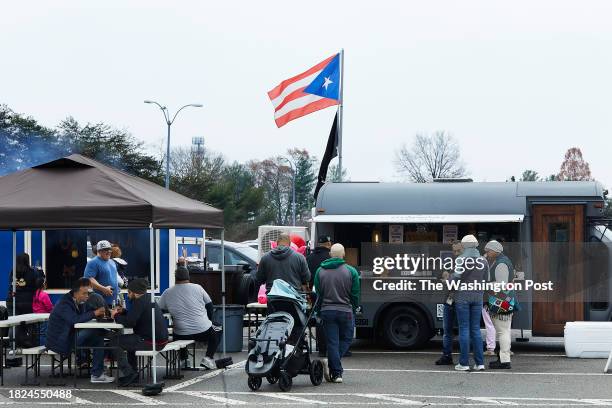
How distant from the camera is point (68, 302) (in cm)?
1284

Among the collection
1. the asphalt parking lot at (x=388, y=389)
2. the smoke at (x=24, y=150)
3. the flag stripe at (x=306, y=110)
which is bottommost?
the asphalt parking lot at (x=388, y=389)

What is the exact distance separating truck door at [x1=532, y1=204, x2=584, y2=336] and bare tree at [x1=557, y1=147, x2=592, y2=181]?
104436 mm

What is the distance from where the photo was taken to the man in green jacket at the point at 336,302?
12922 millimetres

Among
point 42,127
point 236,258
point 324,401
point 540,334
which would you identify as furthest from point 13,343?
point 42,127

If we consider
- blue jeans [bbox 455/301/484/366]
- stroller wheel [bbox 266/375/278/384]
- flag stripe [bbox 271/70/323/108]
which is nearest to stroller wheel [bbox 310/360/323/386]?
stroller wheel [bbox 266/375/278/384]

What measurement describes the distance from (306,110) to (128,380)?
12849mm

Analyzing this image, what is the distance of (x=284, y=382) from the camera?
12.3m

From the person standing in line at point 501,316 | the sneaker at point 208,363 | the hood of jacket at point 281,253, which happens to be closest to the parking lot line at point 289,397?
the sneaker at point 208,363

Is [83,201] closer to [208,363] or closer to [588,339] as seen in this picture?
[208,363]

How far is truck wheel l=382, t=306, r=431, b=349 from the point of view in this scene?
1709 cm

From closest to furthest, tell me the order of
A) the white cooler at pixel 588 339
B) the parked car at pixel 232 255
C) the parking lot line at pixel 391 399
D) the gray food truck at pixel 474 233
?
the parking lot line at pixel 391 399
the white cooler at pixel 588 339
the gray food truck at pixel 474 233
the parked car at pixel 232 255

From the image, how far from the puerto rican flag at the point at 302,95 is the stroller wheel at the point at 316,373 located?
1223 centimetres

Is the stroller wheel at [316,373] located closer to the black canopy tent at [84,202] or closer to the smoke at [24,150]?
the black canopy tent at [84,202]

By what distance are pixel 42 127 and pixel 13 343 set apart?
1699 inches
